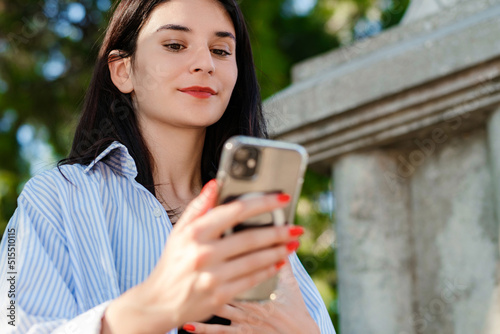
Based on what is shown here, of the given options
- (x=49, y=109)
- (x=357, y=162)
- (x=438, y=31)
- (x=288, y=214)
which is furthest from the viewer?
(x=49, y=109)

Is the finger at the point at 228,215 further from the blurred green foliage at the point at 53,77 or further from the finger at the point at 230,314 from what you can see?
the blurred green foliage at the point at 53,77

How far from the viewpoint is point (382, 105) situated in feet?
9.78

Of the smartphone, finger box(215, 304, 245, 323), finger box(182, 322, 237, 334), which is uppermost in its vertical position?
the smartphone

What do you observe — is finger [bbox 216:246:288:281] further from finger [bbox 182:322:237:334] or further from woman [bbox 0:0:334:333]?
finger [bbox 182:322:237:334]

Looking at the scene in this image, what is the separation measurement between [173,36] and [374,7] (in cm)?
651

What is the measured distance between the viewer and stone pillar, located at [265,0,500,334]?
107 inches

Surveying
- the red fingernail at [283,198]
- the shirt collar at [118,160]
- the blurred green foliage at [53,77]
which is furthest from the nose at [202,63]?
the blurred green foliage at [53,77]

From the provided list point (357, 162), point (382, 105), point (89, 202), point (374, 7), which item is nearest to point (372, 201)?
point (357, 162)

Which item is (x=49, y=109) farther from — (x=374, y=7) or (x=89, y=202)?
(x=89, y=202)

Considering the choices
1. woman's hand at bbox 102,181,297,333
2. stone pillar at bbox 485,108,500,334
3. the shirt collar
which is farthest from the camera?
stone pillar at bbox 485,108,500,334

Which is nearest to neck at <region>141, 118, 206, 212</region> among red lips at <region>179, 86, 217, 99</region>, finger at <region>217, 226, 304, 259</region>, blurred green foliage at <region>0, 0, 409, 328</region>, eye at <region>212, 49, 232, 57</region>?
red lips at <region>179, 86, 217, 99</region>

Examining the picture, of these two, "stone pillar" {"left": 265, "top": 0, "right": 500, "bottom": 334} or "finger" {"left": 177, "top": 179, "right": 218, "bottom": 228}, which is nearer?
"finger" {"left": 177, "top": 179, "right": 218, "bottom": 228}

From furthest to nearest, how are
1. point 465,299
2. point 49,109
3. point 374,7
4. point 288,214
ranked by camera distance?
1. point 374,7
2. point 49,109
3. point 465,299
4. point 288,214

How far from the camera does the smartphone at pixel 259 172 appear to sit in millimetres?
1218
